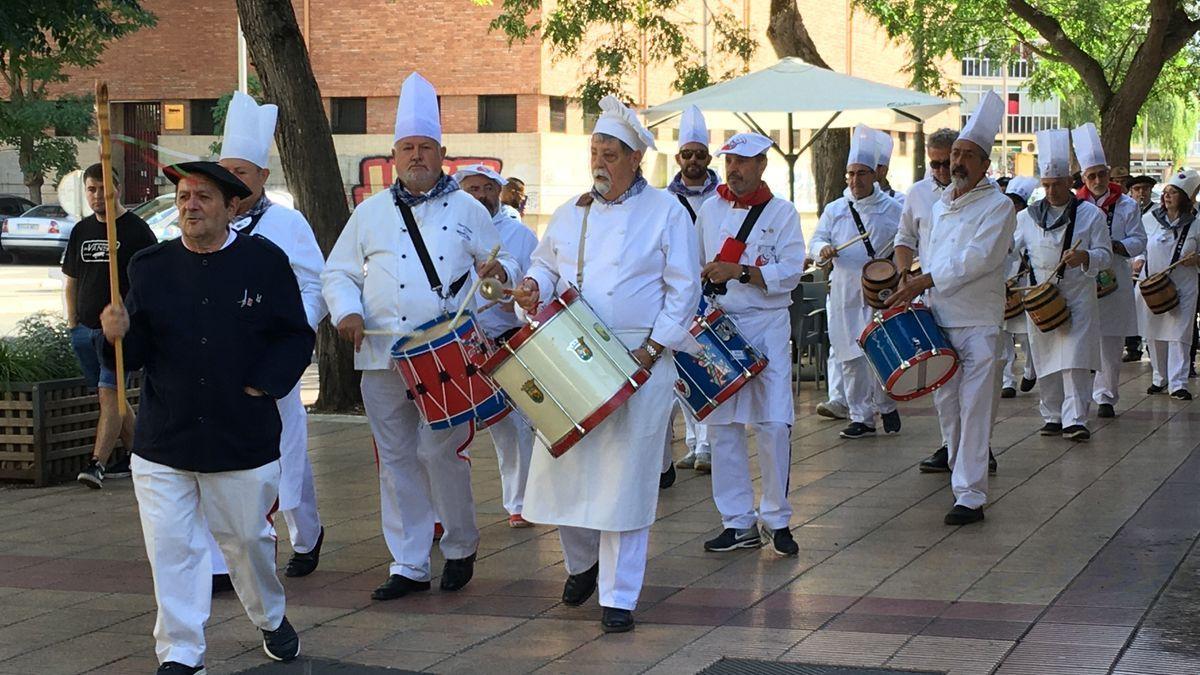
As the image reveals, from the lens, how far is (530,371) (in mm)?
6836

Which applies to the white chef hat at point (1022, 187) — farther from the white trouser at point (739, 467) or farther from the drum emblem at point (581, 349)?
the drum emblem at point (581, 349)

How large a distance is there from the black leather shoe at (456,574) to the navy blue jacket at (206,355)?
1.73 m

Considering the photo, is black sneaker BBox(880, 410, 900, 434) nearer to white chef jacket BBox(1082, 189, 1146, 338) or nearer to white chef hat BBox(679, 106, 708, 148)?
white chef jacket BBox(1082, 189, 1146, 338)

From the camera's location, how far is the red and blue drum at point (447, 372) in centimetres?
728

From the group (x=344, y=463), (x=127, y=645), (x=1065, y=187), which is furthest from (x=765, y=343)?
(x=1065, y=187)

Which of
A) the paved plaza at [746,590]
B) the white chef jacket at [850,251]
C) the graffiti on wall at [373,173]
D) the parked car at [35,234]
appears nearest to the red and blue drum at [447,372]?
the paved plaza at [746,590]

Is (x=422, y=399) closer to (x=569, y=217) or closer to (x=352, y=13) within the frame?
(x=569, y=217)

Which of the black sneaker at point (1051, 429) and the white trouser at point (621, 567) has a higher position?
the white trouser at point (621, 567)

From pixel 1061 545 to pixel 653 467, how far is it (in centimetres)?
268

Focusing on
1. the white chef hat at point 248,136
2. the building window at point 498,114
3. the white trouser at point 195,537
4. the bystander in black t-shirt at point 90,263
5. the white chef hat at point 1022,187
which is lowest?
the white trouser at point 195,537

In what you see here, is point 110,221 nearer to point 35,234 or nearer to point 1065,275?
point 1065,275

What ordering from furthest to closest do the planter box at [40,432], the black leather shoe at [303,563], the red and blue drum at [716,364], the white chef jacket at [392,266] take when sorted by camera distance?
the planter box at [40,432] < the red and blue drum at [716,364] < the black leather shoe at [303,563] < the white chef jacket at [392,266]

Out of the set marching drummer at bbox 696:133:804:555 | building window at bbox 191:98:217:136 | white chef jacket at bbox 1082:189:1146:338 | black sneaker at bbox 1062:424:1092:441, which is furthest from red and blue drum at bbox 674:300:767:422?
building window at bbox 191:98:217:136

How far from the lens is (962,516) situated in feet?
30.7
